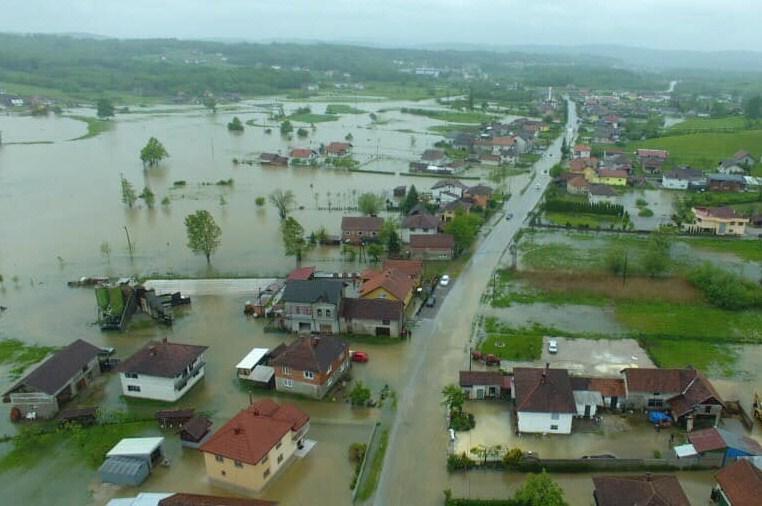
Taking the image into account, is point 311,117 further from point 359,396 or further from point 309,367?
point 359,396

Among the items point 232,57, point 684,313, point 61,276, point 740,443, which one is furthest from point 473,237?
point 232,57

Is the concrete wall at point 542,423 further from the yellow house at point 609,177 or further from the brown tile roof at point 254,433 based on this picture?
the yellow house at point 609,177

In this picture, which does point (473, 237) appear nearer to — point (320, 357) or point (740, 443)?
point (320, 357)

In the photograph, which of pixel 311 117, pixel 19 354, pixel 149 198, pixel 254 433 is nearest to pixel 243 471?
pixel 254 433

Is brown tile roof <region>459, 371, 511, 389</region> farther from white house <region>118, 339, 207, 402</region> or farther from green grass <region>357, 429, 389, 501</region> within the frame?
white house <region>118, 339, 207, 402</region>

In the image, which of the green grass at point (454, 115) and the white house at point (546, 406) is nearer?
the white house at point (546, 406)

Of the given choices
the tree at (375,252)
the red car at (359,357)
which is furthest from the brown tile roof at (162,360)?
the tree at (375,252)
